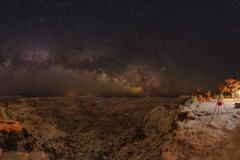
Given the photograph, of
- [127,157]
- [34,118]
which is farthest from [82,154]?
[34,118]

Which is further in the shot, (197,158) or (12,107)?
(12,107)

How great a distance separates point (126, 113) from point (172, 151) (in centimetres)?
7577

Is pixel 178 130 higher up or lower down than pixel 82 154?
higher up

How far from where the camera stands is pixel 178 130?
1691 centimetres

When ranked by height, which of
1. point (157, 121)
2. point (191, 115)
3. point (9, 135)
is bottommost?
point (9, 135)

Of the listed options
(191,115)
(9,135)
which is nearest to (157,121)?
(191,115)

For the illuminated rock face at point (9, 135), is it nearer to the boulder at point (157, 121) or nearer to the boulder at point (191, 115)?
the boulder at point (157, 121)

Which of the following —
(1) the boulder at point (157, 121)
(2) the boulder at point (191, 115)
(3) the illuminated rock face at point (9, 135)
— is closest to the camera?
(2) the boulder at point (191, 115)

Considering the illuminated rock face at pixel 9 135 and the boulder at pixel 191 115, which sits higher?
the boulder at pixel 191 115

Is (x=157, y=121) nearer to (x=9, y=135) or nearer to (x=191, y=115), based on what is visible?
(x=191, y=115)

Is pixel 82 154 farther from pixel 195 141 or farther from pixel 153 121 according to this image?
pixel 195 141

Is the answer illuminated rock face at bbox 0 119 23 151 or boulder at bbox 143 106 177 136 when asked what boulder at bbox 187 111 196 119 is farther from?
illuminated rock face at bbox 0 119 23 151

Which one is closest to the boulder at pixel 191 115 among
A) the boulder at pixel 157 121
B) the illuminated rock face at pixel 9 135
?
the boulder at pixel 157 121

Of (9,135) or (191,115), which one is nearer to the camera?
(191,115)
